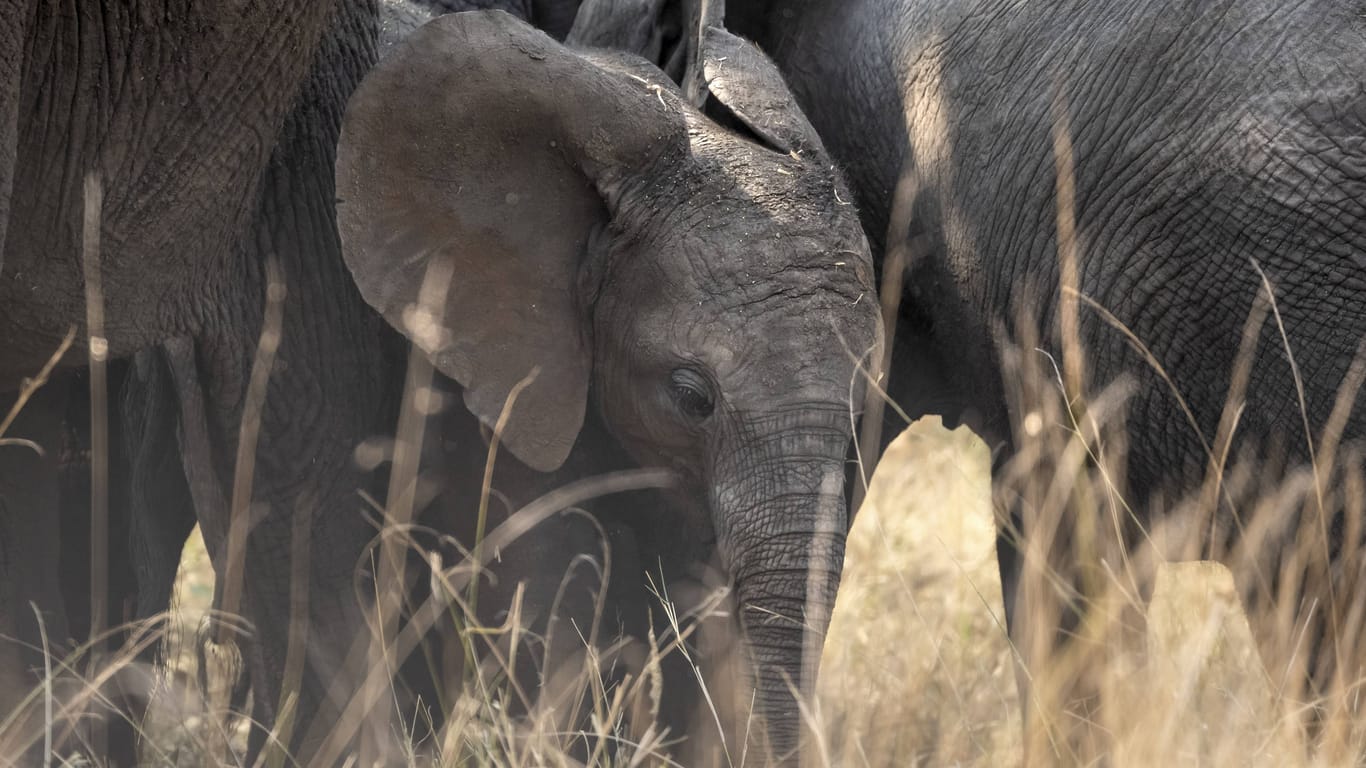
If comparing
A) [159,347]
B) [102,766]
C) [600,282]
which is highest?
[600,282]

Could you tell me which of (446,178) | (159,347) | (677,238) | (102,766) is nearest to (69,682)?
(102,766)

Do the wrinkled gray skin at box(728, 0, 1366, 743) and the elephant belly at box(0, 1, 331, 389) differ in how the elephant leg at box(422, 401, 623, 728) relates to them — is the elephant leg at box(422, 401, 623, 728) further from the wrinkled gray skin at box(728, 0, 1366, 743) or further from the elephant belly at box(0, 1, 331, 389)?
the wrinkled gray skin at box(728, 0, 1366, 743)

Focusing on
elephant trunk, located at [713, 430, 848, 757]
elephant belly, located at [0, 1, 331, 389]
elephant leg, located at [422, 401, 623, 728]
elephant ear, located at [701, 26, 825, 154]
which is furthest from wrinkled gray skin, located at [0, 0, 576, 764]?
elephant trunk, located at [713, 430, 848, 757]

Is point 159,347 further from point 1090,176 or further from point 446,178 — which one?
point 1090,176

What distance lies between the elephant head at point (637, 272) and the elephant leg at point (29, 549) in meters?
0.71

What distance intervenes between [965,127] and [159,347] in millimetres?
1471

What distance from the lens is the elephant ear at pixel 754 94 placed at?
3.20 meters

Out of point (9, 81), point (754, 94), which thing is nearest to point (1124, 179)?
point (754, 94)

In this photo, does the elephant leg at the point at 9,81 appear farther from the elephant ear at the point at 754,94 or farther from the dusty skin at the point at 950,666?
the elephant ear at the point at 754,94

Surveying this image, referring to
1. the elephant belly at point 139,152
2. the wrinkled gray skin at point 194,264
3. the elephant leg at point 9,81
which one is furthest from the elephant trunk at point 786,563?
the elephant leg at point 9,81

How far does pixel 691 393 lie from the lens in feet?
9.95

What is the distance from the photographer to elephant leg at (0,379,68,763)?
3.32m

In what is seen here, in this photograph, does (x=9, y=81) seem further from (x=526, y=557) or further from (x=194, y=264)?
(x=526, y=557)

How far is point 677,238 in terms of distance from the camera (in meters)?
3.04
